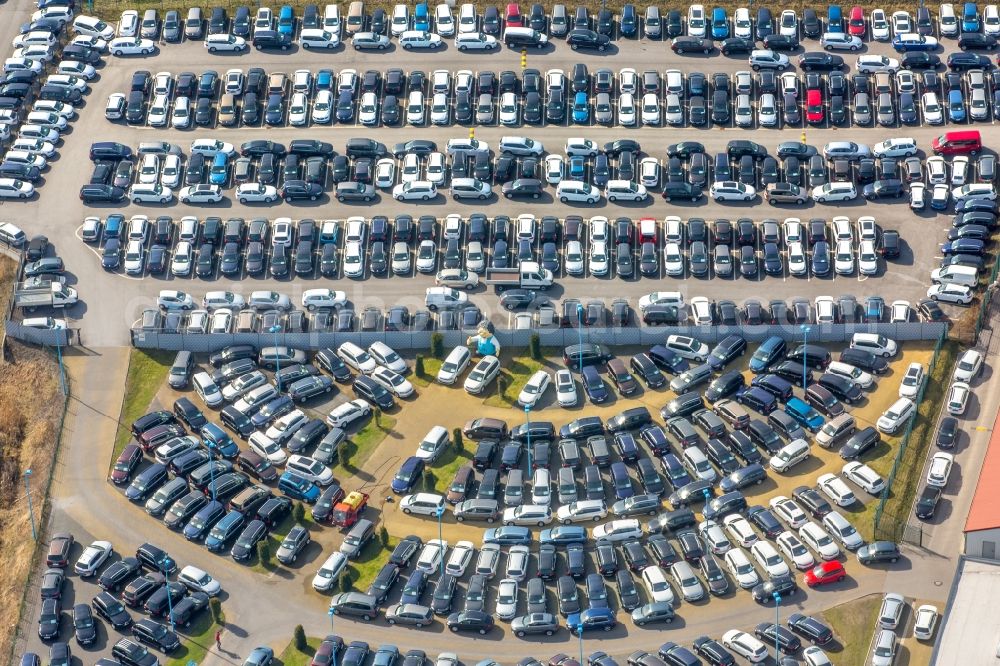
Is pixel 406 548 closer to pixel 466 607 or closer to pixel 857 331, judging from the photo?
pixel 466 607

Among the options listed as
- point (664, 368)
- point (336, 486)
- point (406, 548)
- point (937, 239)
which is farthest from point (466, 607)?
point (937, 239)

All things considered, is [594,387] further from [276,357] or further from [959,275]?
[959,275]

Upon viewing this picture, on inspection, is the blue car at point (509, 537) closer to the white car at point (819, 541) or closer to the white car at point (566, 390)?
the white car at point (566, 390)

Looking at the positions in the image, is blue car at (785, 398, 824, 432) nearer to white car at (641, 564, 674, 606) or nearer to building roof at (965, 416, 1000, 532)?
building roof at (965, 416, 1000, 532)

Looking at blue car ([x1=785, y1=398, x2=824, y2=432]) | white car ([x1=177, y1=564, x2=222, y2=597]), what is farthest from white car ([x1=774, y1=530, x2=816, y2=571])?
white car ([x1=177, y1=564, x2=222, y2=597])

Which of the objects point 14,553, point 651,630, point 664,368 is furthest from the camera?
point 664,368

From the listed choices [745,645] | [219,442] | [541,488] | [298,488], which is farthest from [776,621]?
[219,442]

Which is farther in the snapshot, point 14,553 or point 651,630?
point 14,553
